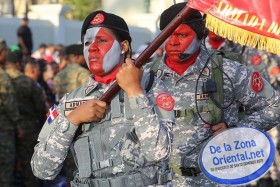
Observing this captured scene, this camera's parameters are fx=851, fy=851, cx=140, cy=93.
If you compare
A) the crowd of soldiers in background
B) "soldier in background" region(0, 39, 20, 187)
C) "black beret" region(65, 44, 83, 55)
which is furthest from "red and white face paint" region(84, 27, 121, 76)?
"black beret" region(65, 44, 83, 55)

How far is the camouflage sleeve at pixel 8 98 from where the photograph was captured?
909 cm

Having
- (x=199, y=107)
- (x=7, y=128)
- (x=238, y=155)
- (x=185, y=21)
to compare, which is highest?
(x=185, y=21)

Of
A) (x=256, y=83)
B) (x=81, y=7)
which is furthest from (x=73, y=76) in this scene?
(x=81, y=7)

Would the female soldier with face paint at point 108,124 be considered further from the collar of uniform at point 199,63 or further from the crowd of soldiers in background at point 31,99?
the crowd of soldiers in background at point 31,99

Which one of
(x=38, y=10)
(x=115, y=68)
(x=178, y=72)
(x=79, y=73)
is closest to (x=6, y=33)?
(x=38, y=10)

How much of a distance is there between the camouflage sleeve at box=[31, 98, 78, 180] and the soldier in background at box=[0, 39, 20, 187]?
4.68 m

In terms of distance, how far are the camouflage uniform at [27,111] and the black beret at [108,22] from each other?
16.6ft

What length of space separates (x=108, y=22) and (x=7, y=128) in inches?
194

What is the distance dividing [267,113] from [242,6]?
5.60ft

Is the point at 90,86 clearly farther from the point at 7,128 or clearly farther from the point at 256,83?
the point at 7,128

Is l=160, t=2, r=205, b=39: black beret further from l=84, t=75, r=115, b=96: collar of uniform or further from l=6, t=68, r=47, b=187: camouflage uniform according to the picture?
l=6, t=68, r=47, b=187: camouflage uniform

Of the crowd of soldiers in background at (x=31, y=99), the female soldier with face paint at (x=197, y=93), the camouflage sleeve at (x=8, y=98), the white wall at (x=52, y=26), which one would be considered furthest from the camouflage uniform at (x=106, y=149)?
the white wall at (x=52, y=26)

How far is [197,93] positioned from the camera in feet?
19.4

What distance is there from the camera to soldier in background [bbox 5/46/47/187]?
962cm
